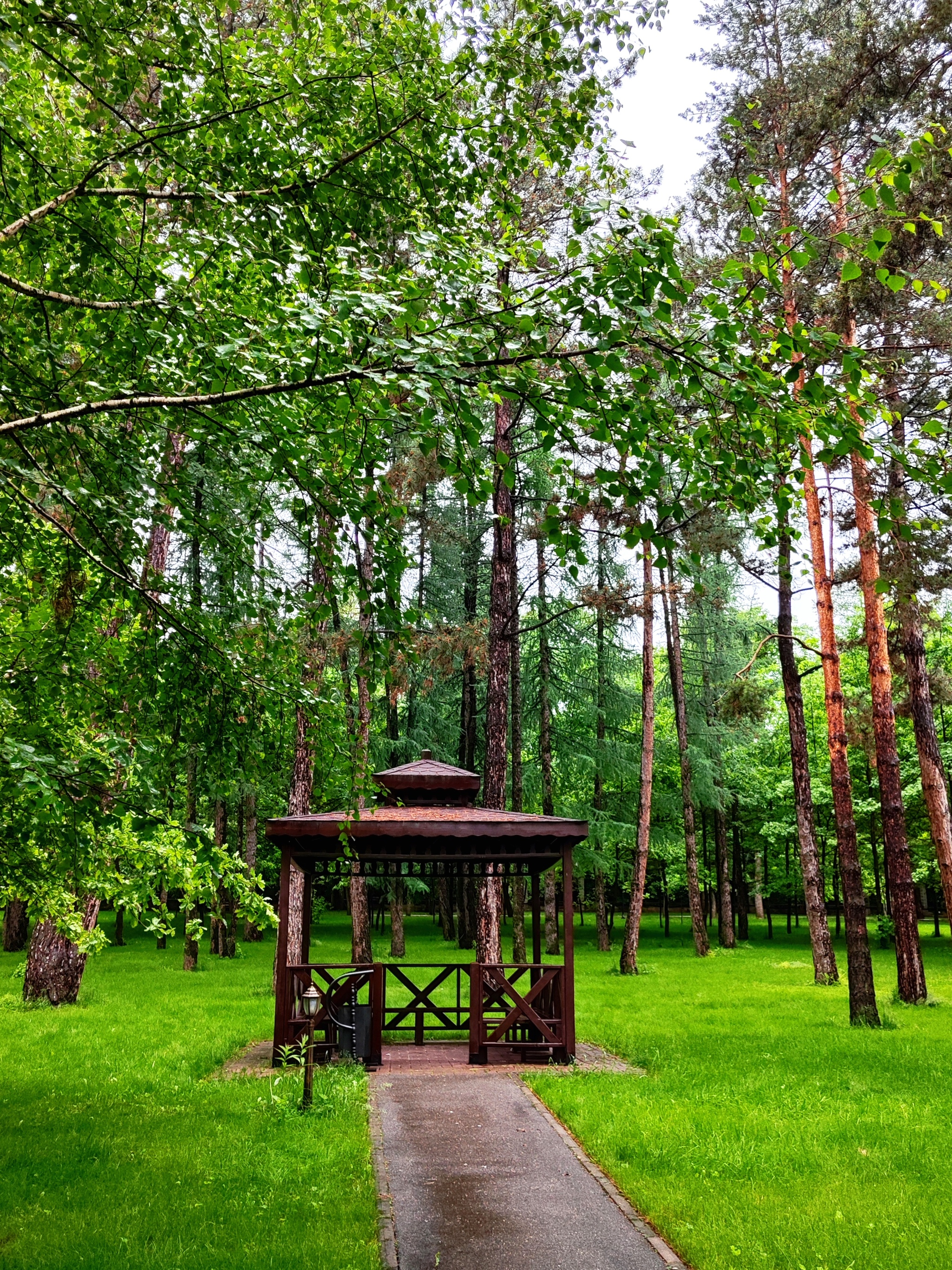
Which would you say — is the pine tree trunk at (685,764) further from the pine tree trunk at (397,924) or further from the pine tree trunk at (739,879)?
the pine tree trunk at (739,879)

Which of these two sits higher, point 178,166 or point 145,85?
point 145,85

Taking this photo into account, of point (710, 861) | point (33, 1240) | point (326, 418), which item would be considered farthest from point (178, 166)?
point (710, 861)

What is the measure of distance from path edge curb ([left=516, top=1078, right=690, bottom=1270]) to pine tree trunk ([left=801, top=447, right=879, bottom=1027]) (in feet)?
18.7

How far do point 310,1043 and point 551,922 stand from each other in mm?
17781

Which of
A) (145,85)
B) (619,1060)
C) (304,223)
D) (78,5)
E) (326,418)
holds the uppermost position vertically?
(145,85)

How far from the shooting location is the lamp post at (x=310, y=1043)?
310 inches

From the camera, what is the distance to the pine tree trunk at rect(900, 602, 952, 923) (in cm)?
1318

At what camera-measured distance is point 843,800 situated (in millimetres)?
13555

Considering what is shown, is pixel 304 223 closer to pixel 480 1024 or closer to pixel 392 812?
pixel 392 812

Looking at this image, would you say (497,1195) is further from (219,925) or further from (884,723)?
(219,925)

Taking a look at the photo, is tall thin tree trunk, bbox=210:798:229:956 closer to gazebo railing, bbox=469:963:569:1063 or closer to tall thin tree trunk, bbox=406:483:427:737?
tall thin tree trunk, bbox=406:483:427:737

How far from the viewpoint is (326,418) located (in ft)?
15.1

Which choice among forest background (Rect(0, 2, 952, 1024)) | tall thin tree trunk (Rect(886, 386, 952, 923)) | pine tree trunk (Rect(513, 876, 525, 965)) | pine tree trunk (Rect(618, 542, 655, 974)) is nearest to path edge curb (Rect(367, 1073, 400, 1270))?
forest background (Rect(0, 2, 952, 1024))

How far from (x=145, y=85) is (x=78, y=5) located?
5.44 feet
